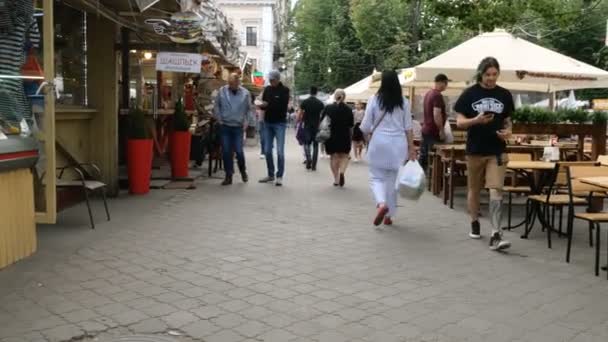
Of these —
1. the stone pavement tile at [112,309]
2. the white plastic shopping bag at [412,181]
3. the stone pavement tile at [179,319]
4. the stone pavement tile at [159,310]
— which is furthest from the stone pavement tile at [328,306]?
the white plastic shopping bag at [412,181]

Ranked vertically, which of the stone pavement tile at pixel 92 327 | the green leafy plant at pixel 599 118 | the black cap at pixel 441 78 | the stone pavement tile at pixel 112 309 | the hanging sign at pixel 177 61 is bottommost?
the stone pavement tile at pixel 92 327

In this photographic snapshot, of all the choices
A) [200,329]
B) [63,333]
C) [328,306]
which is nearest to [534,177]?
[328,306]

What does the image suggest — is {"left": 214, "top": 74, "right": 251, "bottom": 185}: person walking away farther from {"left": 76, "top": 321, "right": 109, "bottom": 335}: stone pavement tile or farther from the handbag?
{"left": 76, "top": 321, "right": 109, "bottom": 335}: stone pavement tile

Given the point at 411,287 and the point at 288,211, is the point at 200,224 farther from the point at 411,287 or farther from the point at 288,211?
the point at 411,287

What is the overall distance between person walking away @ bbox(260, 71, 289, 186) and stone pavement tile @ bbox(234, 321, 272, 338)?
283 inches

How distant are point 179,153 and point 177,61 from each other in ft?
6.32

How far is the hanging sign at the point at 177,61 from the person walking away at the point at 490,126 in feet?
14.2

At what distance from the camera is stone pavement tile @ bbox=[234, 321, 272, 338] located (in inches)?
164

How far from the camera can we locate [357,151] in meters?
18.1

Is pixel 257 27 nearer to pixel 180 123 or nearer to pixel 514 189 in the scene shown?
pixel 180 123

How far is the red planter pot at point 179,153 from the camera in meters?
11.0

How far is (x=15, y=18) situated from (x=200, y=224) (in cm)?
301

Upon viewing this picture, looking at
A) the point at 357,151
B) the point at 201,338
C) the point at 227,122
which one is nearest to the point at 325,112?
the point at 227,122

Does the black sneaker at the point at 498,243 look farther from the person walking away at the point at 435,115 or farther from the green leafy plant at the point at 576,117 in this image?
the green leafy plant at the point at 576,117
